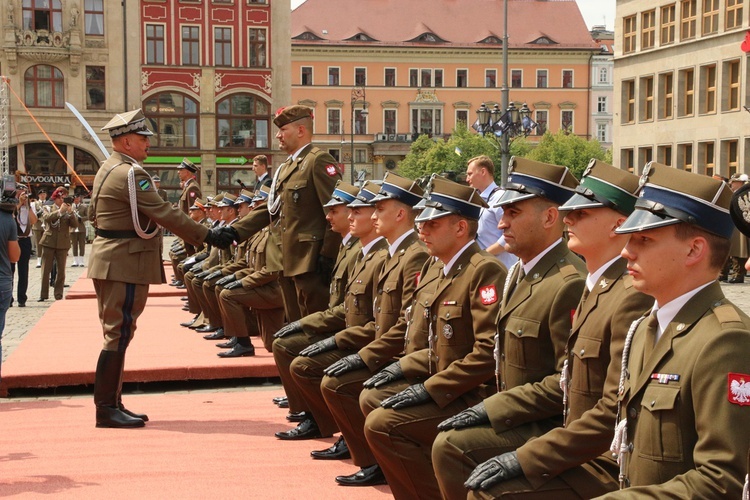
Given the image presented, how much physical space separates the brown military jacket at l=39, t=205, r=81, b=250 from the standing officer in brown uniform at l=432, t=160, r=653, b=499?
18.3 meters

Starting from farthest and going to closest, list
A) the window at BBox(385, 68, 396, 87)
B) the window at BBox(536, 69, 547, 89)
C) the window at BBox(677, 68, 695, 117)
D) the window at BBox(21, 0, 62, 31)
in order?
the window at BBox(536, 69, 547, 89) < the window at BBox(385, 68, 396, 87) < the window at BBox(21, 0, 62, 31) < the window at BBox(677, 68, 695, 117)

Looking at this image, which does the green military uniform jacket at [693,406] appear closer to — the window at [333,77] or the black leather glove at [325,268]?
the black leather glove at [325,268]

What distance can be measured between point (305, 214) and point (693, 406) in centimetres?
A: 573

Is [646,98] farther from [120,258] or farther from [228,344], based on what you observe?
[120,258]

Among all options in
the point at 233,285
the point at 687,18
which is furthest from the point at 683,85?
the point at 233,285

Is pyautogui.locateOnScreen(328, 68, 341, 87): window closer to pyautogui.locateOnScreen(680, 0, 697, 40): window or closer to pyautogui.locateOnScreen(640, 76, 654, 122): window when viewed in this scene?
pyautogui.locateOnScreen(640, 76, 654, 122): window

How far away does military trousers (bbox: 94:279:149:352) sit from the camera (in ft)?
27.2

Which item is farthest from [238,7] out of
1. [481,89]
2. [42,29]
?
[481,89]

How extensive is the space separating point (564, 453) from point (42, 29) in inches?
2248

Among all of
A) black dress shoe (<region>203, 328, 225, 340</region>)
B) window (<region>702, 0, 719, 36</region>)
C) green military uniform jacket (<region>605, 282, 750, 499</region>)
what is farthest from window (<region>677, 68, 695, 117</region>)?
green military uniform jacket (<region>605, 282, 750, 499</region>)

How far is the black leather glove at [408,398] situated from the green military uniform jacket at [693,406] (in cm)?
177

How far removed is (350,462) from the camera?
7.13m

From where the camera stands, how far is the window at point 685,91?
164 ft

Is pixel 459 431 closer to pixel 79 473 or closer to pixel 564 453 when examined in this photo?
pixel 564 453
